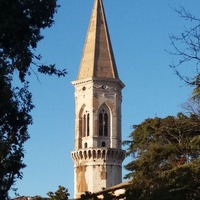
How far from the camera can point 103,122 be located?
6212cm

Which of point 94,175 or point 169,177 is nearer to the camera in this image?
point 169,177

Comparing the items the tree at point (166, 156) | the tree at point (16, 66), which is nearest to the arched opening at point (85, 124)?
the tree at point (166, 156)

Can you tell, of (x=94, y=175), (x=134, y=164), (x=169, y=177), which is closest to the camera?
(x=169, y=177)

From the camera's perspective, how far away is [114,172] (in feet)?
199

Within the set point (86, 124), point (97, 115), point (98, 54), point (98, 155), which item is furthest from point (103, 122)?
point (98, 54)

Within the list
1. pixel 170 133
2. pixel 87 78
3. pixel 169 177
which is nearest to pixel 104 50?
pixel 87 78

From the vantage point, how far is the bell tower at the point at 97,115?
60.4 metres

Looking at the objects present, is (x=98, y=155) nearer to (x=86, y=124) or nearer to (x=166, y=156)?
(x=86, y=124)

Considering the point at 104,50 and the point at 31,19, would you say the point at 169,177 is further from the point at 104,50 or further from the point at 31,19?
the point at 104,50

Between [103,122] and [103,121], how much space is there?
83 mm

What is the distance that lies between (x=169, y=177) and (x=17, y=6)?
14235 mm

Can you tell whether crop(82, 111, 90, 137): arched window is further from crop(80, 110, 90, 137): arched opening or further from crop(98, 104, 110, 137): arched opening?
crop(98, 104, 110, 137): arched opening

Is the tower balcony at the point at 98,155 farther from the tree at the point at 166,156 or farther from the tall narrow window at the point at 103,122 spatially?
the tree at the point at 166,156

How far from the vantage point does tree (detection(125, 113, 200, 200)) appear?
80.8 ft
